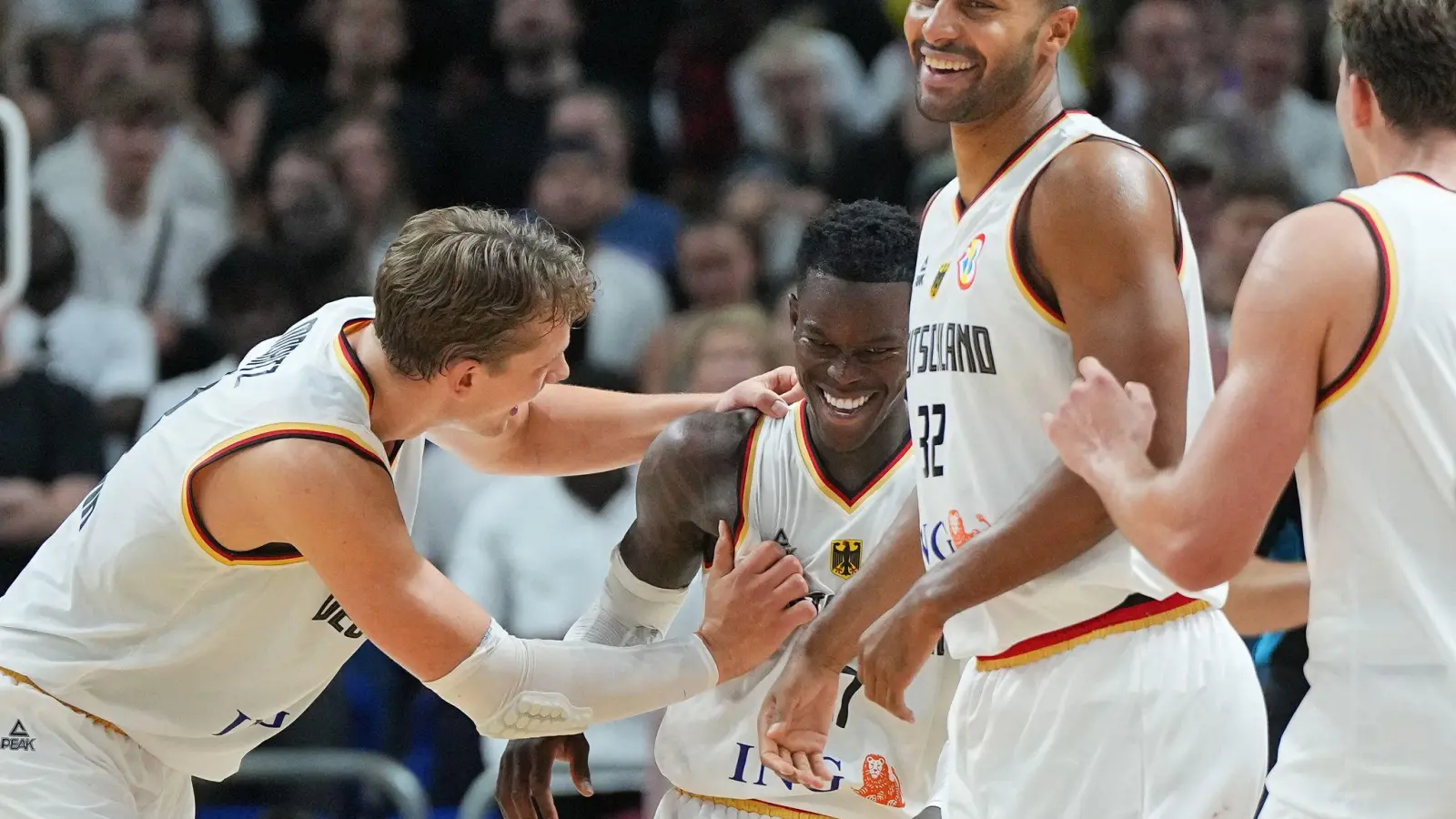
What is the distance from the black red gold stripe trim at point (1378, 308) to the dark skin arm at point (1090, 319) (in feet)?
1.25

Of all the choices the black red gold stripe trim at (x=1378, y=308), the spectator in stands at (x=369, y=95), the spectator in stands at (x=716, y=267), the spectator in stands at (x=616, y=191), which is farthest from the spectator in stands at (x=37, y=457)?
the black red gold stripe trim at (x=1378, y=308)

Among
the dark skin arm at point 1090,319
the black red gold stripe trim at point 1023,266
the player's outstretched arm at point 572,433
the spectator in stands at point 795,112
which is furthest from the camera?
the spectator in stands at point 795,112

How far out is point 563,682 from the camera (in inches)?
166

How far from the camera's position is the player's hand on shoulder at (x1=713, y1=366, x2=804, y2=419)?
15.0 ft

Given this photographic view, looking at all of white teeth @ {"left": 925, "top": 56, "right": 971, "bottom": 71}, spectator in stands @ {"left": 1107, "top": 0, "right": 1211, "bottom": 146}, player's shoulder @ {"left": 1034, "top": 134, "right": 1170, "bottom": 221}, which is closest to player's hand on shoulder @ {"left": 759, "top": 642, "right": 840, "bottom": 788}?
player's shoulder @ {"left": 1034, "top": 134, "right": 1170, "bottom": 221}

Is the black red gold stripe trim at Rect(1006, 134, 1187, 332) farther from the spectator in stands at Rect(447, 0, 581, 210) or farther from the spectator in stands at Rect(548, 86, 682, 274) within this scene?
the spectator in stands at Rect(447, 0, 581, 210)

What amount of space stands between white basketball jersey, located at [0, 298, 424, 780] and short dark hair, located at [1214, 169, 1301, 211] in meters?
5.24

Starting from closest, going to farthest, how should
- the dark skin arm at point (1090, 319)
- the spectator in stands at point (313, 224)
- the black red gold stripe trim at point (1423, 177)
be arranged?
the black red gold stripe trim at point (1423, 177) < the dark skin arm at point (1090, 319) < the spectator in stands at point (313, 224)

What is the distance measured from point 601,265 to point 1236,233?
2992 mm

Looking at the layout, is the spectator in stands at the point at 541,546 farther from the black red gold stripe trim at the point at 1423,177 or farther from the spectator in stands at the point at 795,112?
the black red gold stripe trim at the point at 1423,177

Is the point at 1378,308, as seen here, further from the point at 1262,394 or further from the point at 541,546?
the point at 541,546

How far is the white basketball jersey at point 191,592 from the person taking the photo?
13.3 feet

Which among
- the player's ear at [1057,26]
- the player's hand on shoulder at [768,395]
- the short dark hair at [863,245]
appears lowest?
the player's hand on shoulder at [768,395]

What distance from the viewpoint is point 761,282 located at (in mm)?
9172
